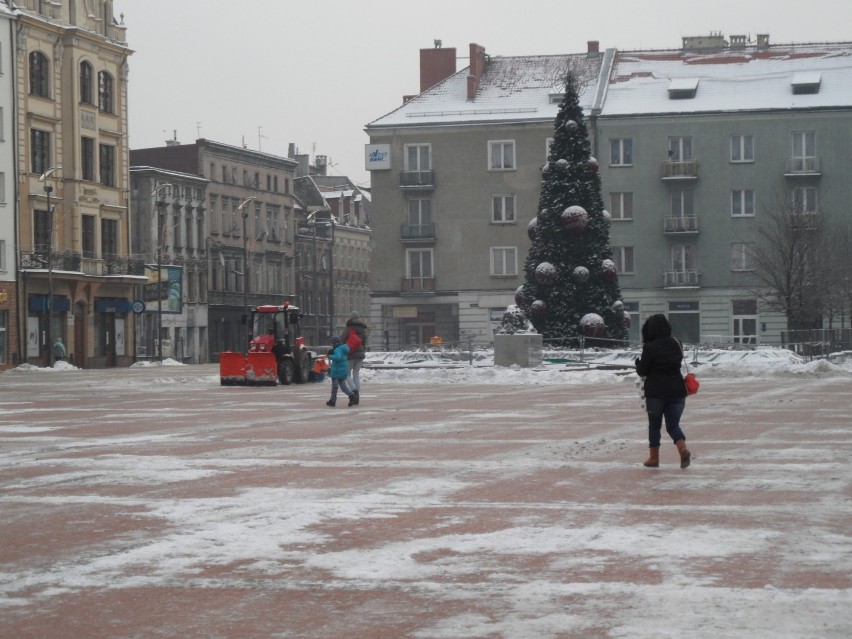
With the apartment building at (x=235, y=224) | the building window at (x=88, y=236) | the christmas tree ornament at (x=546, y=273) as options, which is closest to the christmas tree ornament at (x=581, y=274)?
the christmas tree ornament at (x=546, y=273)

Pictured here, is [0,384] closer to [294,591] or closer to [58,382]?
[58,382]

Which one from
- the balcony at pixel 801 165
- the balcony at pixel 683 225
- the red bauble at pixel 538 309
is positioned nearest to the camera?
the red bauble at pixel 538 309

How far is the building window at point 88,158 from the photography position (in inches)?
2793

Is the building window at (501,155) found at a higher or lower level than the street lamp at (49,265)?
higher

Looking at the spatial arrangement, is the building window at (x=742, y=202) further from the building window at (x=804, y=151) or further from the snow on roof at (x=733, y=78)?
the snow on roof at (x=733, y=78)

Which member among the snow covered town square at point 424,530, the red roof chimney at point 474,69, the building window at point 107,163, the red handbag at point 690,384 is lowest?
the snow covered town square at point 424,530

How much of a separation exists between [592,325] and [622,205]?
27.9 meters

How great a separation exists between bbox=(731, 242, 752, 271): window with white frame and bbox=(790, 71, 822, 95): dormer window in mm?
7967

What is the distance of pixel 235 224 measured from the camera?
10175cm

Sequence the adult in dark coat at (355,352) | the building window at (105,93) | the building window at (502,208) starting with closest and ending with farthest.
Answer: the adult in dark coat at (355,352), the building window at (105,93), the building window at (502,208)

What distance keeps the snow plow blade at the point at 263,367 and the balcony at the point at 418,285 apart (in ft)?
124

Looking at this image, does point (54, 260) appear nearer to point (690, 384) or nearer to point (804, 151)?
point (804, 151)

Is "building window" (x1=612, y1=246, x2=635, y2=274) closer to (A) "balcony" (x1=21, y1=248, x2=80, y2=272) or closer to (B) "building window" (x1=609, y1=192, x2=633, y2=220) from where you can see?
(B) "building window" (x1=609, y1=192, x2=633, y2=220)

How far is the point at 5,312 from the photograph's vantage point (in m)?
65.4
